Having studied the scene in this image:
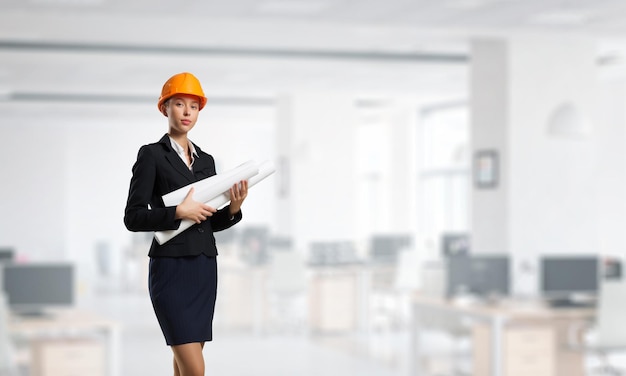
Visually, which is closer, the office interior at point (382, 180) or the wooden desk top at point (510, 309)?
the wooden desk top at point (510, 309)

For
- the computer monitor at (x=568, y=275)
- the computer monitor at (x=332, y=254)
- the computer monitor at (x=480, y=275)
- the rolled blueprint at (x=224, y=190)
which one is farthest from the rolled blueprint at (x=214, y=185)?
the computer monitor at (x=332, y=254)

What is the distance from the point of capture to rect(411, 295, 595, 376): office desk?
7.16 metres

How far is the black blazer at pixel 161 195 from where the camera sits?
5.09 ft

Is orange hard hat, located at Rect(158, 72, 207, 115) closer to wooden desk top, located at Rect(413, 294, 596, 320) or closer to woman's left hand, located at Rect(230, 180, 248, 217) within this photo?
woman's left hand, located at Rect(230, 180, 248, 217)

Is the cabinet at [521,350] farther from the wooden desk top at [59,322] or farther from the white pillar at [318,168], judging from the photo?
the white pillar at [318,168]

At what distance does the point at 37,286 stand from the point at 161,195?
6.23 meters

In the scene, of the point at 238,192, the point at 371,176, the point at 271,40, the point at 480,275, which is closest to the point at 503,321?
the point at 480,275

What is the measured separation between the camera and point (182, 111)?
5.27 ft

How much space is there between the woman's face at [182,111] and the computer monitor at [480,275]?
253 inches

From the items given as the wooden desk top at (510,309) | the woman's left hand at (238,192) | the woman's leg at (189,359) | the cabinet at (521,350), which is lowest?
the cabinet at (521,350)

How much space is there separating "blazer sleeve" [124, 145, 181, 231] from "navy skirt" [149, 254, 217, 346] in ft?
0.28

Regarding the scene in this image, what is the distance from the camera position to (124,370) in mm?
8859

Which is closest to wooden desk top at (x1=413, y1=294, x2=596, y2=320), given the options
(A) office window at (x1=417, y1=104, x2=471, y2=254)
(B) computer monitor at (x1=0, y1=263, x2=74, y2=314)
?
(B) computer monitor at (x1=0, y1=263, x2=74, y2=314)

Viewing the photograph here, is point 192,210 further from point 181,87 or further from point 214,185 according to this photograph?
point 181,87
